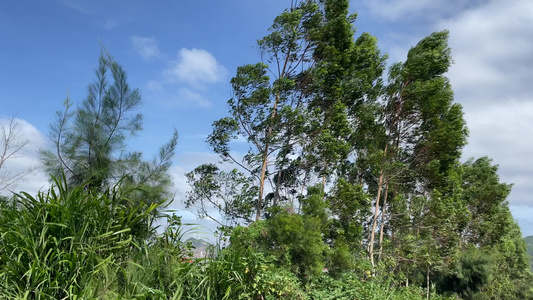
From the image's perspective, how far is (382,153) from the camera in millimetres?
12648

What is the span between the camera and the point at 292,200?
1026 centimetres

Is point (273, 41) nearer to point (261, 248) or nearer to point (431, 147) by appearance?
point (261, 248)

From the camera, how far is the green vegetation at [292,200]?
3.38 meters

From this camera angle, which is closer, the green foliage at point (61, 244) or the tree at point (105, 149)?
the green foliage at point (61, 244)

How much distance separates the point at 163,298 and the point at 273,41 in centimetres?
846

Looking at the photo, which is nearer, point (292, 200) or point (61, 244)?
point (61, 244)

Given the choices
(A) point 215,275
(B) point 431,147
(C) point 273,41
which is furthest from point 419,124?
(A) point 215,275

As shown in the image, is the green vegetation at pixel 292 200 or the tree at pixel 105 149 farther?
the tree at pixel 105 149

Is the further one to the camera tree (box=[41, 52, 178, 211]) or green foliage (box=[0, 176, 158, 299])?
tree (box=[41, 52, 178, 211])

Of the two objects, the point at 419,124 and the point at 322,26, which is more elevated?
the point at 322,26

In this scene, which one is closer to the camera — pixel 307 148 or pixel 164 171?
pixel 164 171

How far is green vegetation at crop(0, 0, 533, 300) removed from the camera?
11.1 ft

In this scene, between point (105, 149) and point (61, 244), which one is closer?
point (61, 244)

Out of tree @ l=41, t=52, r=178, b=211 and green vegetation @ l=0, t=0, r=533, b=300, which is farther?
tree @ l=41, t=52, r=178, b=211
